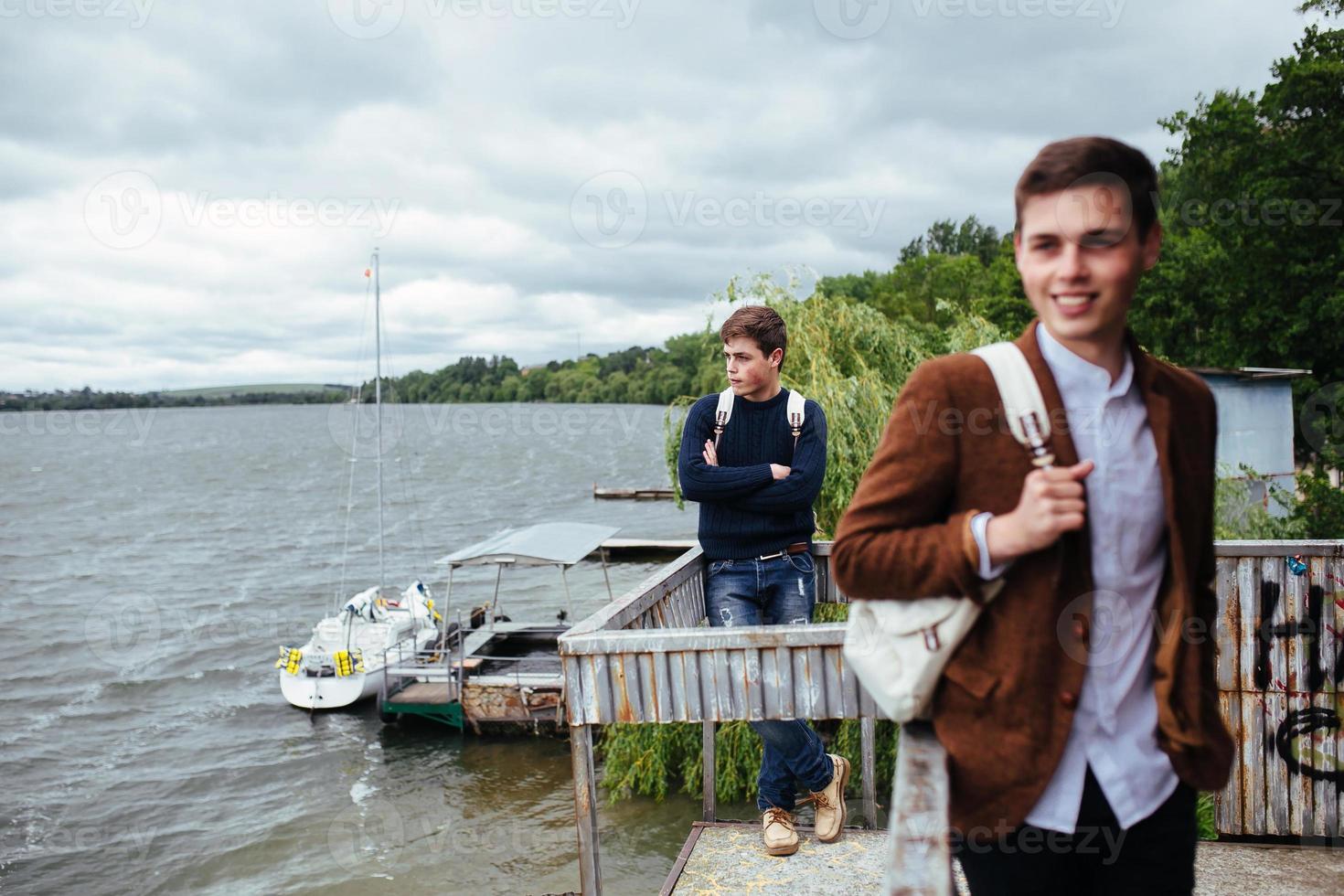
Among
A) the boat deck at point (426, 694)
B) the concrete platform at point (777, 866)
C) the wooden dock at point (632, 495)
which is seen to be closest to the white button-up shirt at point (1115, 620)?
the concrete platform at point (777, 866)

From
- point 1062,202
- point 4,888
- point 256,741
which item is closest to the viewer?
point 1062,202

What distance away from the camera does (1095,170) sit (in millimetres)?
1854

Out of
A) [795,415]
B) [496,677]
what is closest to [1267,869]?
[795,415]

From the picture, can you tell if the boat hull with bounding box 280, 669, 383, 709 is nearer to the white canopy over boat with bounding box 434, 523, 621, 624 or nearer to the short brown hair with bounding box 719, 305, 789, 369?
the white canopy over boat with bounding box 434, 523, 621, 624

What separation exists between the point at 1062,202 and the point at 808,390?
12.9 metres

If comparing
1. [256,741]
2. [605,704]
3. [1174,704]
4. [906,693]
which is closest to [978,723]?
[906,693]

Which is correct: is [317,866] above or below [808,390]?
below

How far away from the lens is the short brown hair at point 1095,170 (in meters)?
1.85

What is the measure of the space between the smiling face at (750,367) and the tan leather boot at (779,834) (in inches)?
75.2

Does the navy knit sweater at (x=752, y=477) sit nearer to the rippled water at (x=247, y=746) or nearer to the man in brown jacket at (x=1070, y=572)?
the man in brown jacket at (x=1070, y=572)

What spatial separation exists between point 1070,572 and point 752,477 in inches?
109

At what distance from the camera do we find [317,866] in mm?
17750

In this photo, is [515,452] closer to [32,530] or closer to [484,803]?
[32,530]

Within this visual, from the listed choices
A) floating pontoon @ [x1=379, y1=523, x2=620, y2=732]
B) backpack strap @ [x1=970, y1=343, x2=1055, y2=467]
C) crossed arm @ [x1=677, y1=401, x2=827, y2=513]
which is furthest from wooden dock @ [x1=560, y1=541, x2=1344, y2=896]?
floating pontoon @ [x1=379, y1=523, x2=620, y2=732]
